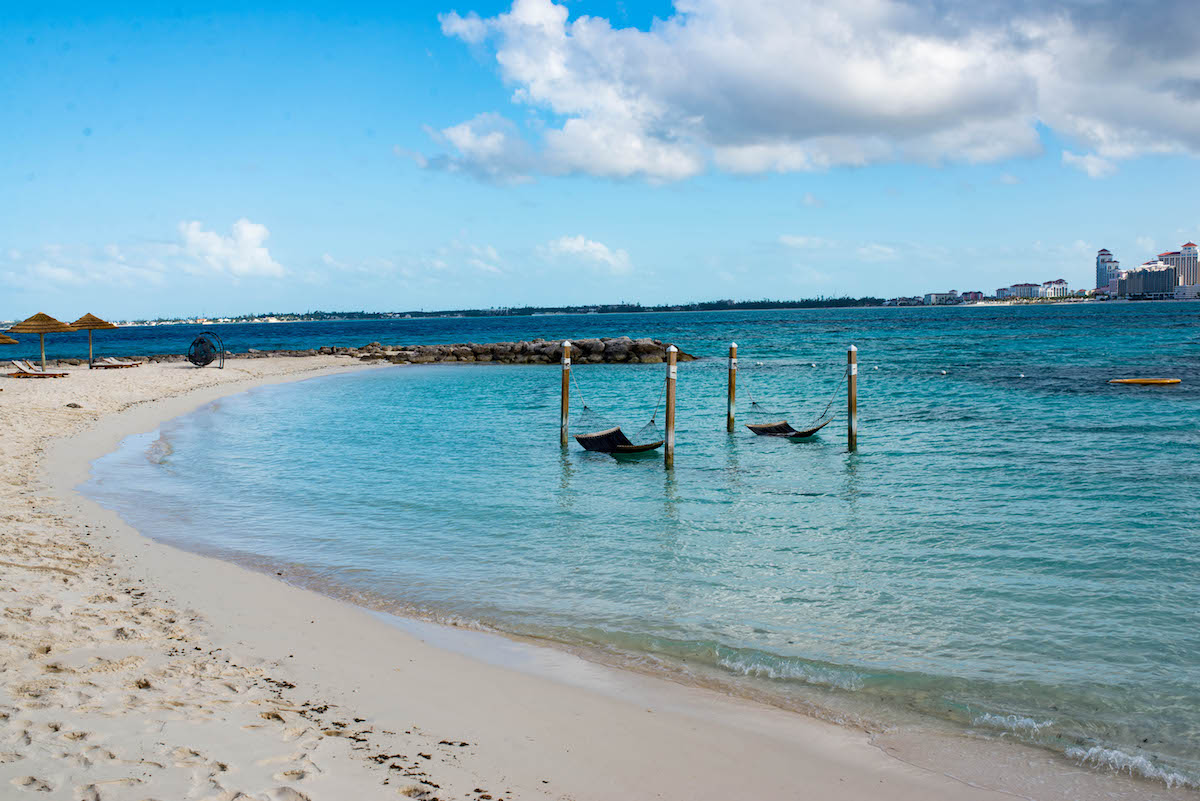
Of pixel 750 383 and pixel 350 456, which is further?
pixel 750 383

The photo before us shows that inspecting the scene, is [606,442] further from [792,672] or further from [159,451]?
[792,672]

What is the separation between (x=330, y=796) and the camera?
454 cm

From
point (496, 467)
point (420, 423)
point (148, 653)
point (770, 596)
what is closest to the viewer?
point (148, 653)

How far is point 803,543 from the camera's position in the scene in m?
11.7

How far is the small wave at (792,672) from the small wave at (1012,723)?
94cm

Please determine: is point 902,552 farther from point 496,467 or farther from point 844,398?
point 844,398

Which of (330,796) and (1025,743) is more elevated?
(330,796)

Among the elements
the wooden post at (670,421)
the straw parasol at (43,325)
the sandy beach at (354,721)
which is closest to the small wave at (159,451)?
the sandy beach at (354,721)

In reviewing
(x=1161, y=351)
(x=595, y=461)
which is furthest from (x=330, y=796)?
(x=1161, y=351)

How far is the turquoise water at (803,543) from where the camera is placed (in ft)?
23.2

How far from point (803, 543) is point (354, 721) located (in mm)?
7522

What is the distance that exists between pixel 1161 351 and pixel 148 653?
58001mm

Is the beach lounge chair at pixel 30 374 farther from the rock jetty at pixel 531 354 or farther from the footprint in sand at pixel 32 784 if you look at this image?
the footprint in sand at pixel 32 784

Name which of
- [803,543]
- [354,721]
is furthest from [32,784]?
[803,543]
